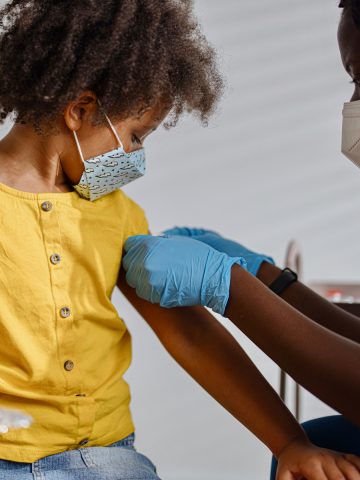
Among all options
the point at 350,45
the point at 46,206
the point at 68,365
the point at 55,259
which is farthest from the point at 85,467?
the point at 350,45

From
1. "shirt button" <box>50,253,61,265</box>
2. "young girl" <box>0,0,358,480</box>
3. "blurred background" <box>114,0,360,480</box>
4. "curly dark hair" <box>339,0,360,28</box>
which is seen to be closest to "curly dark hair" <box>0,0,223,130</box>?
"young girl" <box>0,0,358,480</box>

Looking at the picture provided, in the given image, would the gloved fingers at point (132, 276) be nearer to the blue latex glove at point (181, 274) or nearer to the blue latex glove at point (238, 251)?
the blue latex glove at point (181, 274)

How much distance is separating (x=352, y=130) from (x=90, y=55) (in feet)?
1.82

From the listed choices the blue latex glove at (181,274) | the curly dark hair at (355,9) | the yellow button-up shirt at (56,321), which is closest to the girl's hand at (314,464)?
the blue latex glove at (181,274)

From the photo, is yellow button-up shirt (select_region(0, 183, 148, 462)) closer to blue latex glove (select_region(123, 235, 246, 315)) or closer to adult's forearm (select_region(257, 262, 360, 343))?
blue latex glove (select_region(123, 235, 246, 315))

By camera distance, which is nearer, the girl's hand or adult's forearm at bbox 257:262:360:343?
the girl's hand

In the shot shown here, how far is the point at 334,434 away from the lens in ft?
4.42

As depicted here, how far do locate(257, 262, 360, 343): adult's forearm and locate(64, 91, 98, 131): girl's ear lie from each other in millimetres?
548

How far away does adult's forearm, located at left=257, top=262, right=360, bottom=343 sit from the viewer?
1.49 meters

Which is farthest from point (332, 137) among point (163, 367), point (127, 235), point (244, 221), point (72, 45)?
point (72, 45)

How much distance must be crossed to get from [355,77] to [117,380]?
0.82m

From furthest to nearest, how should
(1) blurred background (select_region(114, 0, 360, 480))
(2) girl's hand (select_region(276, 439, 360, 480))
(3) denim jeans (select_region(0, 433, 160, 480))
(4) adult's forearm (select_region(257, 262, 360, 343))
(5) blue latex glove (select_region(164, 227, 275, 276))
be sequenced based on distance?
(1) blurred background (select_region(114, 0, 360, 480))
(5) blue latex glove (select_region(164, 227, 275, 276))
(4) adult's forearm (select_region(257, 262, 360, 343))
(3) denim jeans (select_region(0, 433, 160, 480))
(2) girl's hand (select_region(276, 439, 360, 480))

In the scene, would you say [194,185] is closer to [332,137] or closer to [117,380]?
[332,137]

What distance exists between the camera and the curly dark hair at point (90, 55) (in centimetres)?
125
